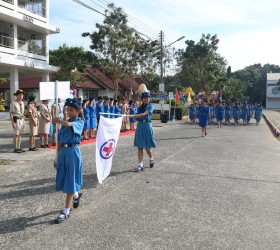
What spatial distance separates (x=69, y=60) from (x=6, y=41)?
6.42m

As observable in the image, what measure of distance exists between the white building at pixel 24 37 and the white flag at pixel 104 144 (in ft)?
61.5

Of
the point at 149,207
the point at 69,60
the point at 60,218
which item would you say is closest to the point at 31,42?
the point at 69,60

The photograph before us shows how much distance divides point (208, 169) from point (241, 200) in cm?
247

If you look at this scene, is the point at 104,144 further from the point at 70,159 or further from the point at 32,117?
the point at 32,117

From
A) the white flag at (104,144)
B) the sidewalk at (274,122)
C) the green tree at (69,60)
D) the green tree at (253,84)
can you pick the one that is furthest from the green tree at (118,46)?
the green tree at (253,84)

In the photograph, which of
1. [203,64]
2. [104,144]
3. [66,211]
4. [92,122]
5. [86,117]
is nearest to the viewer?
[66,211]

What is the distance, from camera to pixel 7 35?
24.3 m

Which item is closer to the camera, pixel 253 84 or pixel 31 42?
pixel 31 42

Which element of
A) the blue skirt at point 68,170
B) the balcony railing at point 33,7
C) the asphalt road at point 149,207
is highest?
Result: the balcony railing at point 33,7

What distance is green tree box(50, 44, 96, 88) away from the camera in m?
29.2

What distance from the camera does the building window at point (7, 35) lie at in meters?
23.6

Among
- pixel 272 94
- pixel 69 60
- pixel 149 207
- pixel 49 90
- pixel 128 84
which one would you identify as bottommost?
pixel 149 207

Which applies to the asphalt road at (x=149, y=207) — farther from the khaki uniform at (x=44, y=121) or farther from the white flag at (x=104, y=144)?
the khaki uniform at (x=44, y=121)

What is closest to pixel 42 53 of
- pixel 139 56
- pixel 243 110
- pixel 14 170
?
pixel 139 56
